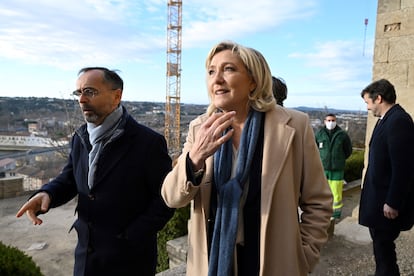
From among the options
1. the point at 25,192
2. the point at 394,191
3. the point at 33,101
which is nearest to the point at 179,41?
the point at 33,101

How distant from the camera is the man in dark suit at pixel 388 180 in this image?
2.46m

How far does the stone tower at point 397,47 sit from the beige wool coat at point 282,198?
3.52 m

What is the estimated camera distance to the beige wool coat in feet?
4.65

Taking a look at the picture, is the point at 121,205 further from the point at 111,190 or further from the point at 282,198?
the point at 282,198

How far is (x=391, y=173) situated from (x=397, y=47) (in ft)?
8.50

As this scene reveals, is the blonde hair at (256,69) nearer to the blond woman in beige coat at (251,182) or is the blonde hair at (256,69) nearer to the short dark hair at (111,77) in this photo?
the blond woman in beige coat at (251,182)

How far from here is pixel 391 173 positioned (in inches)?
101

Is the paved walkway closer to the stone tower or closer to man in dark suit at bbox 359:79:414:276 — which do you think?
man in dark suit at bbox 359:79:414:276

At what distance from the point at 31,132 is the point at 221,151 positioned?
16.5 m

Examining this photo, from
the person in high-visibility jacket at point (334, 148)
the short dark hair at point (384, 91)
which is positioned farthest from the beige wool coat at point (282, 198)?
the person in high-visibility jacket at point (334, 148)

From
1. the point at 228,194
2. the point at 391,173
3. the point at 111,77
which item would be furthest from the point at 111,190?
the point at 391,173

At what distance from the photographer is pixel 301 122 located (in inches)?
61.2

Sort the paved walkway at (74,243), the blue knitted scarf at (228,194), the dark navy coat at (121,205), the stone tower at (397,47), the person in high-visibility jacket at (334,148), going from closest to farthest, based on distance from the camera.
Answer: the blue knitted scarf at (228,194)
the dark navy coat at (121,205)
the paved walkway at (74,243)
the stone tower at (397,47)
the person in high-visibility jacket at (334,148)

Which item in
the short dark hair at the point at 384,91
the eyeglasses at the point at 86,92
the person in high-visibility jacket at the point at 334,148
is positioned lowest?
the person in high-visibility jacket at the point at 334,148
